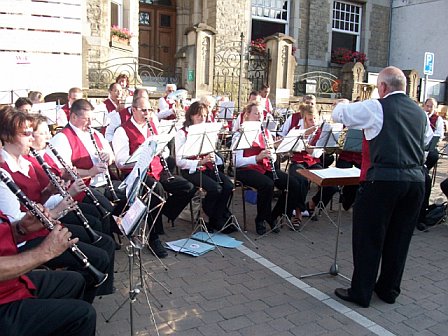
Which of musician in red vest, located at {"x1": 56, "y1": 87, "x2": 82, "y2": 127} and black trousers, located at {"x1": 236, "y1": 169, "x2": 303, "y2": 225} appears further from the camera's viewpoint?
musician in red vest, located at {"x1": 56, "y1": 87, "x2": 82, "y2": 127}

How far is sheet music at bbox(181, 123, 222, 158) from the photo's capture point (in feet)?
15.9

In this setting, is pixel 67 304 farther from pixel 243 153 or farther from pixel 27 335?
pixel 243 153

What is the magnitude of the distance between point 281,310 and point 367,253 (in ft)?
2.76

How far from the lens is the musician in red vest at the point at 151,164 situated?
5.12 metres

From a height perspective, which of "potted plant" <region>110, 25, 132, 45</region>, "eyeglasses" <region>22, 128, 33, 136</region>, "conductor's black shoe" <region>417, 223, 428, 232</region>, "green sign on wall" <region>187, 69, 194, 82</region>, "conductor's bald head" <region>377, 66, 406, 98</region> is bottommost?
"conductor's black shoe" <region>417, 223, 428, 232</region>

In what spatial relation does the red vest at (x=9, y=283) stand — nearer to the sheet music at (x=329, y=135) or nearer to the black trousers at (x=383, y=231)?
the black trousers at (x=383, y=231)

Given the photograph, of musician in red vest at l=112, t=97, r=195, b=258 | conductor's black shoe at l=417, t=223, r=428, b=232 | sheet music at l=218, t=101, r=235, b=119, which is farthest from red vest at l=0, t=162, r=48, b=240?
sheet music at l=218, t=101, r=235, b=119

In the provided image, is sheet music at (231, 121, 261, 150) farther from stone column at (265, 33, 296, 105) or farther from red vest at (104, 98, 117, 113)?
stone column at (265, 33, 296, 105)

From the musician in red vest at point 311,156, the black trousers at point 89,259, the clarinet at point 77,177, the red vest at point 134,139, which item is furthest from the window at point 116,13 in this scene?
the black trousers at point 89,259

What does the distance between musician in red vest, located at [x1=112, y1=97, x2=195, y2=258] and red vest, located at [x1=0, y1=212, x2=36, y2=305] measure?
7.85 ft

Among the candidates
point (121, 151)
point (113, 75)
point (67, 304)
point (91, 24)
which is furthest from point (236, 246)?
point (91, 24)

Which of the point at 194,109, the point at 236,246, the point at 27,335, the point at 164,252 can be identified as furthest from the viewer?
the point at 194,109

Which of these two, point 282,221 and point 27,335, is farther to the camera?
point 282,221

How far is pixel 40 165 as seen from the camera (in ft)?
12.3
